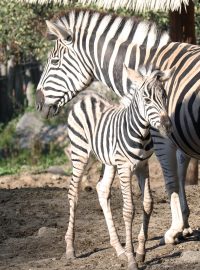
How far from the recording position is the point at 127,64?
8320 mm

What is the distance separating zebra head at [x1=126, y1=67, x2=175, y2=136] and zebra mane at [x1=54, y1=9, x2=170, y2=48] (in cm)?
124

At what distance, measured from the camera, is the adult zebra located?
25.1 ft

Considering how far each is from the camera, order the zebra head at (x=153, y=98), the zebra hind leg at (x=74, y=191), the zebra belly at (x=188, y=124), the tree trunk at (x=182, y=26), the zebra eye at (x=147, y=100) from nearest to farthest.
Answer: the zebra head at (x=153, y=98) → the zebra eye at (x=147, y=100) → the zebra belly at (x=188, y=124) → the zebra hind leg at (x=74, y=191) → the tree trunk at (x=182, y=26)

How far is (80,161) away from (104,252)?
89 centimetres

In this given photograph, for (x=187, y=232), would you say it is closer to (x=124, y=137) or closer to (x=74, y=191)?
(x=74, y=191)

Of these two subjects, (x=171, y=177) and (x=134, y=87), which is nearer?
(x=134, y=87)

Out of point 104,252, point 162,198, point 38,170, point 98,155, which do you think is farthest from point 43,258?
point 38,170

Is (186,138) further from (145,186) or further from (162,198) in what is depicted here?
(162,198)

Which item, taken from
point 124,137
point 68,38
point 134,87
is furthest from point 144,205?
point 68,38

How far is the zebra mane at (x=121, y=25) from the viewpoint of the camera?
8242mm

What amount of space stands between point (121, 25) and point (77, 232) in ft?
7.52

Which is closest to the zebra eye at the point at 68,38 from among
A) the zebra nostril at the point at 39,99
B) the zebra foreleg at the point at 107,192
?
the zebra nostril at the point at 39,99

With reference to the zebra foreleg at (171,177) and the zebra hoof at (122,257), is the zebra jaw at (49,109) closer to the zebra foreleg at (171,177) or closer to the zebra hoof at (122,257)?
the zebra foreleg at (171,177)

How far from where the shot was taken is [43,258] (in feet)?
26.3
